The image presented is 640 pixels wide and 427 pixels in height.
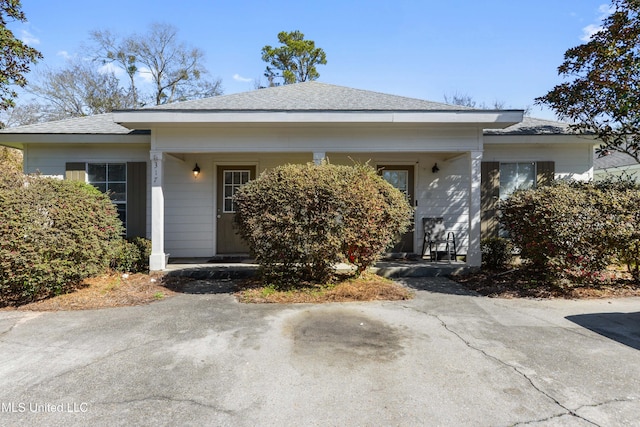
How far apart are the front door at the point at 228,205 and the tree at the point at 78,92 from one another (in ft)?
60.7

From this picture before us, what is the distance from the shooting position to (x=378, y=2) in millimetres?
8375

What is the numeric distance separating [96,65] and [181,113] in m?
23.0

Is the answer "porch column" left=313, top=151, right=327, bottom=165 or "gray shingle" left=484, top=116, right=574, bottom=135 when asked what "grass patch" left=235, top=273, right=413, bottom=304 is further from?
"gray shingle" left=484, top=116, right=574, bottom=135

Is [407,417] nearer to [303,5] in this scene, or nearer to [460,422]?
[460,422]

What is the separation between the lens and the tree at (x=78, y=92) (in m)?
21.2

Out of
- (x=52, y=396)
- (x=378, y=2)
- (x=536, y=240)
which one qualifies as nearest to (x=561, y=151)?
(x=536, y=240)

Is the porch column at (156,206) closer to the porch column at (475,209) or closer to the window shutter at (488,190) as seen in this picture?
the porch column at (475,209)

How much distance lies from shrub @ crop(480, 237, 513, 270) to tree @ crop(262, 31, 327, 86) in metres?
22.0

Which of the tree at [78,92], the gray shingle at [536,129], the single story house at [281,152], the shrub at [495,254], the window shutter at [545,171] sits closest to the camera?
the single story house at [281,152]

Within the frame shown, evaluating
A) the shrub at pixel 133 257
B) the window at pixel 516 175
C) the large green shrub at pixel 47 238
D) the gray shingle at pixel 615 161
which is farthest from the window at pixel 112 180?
the gray shingle at pixel 615 161

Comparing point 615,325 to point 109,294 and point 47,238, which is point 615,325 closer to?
point 109,294

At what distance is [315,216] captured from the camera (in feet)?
17.2

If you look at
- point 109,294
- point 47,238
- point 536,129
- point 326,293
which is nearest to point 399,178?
point 536,129
